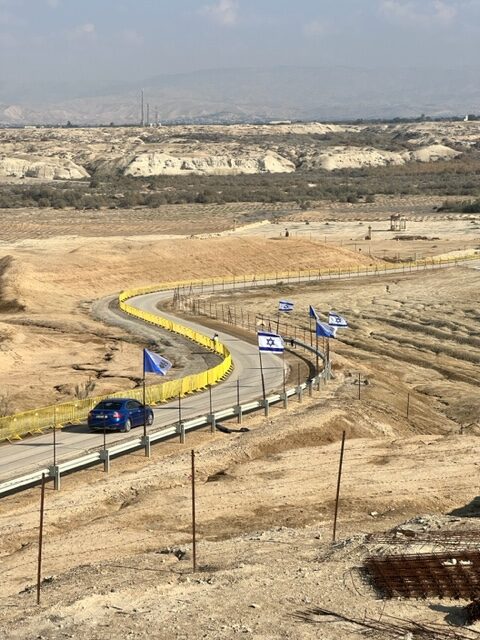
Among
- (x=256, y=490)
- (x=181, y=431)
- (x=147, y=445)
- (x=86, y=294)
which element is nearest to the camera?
(x=256, y=490)

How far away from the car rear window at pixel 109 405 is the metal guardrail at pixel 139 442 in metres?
1.34

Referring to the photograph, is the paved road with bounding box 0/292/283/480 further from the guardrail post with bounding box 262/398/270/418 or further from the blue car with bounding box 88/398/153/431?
the guardrail post with bounding box 262/398/270/418

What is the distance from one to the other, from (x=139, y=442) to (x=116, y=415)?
220 centimetres

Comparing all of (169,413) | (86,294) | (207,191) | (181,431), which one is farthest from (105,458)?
(207,191)

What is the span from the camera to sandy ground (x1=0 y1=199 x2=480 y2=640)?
16312 millimetres

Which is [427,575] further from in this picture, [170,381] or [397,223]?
[397,223]

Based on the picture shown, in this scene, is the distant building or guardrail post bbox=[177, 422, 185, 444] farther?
the distant building

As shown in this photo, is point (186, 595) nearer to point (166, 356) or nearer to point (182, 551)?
point (182, 551)

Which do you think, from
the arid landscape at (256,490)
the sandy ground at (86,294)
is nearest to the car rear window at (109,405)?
the arid landscape at (256,490)

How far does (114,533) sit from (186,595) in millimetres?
5365

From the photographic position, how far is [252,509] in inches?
954

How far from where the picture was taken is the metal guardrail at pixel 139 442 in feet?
83.4

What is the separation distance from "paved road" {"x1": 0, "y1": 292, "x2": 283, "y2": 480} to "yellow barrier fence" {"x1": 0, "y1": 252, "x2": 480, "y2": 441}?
17.6 inches

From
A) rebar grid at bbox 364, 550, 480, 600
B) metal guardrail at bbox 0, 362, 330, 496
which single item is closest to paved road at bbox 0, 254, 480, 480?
metal guardrail at bbox 0, 362, 330, 496
